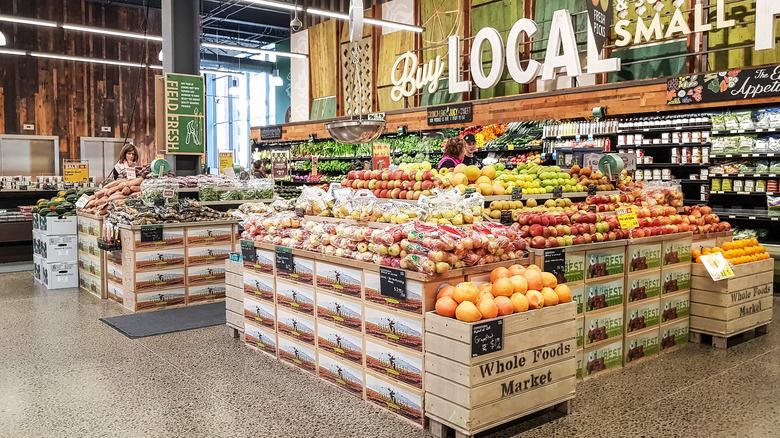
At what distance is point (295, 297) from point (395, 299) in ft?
3.75

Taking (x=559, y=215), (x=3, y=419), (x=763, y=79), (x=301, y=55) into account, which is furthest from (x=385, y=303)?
(x=301, y=55)

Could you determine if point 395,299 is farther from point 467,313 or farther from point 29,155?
point 29,155

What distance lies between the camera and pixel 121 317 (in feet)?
19.7

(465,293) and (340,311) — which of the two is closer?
(465,293)

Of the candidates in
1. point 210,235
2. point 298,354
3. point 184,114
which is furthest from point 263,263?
point 184,114

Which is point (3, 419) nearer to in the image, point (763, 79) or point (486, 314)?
point (486, 314)

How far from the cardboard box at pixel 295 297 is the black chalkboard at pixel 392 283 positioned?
0.83m

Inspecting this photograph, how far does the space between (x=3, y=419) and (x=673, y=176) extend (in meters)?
8.06

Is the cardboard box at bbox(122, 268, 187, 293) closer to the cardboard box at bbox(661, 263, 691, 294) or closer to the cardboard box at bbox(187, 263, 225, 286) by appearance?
the cardboard box at bbox(187, 263, 225, 286)

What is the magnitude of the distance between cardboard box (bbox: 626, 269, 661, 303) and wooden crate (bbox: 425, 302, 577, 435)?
1.19 meters

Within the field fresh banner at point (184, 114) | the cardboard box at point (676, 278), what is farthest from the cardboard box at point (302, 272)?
the field fresh banner at point (184, 114)

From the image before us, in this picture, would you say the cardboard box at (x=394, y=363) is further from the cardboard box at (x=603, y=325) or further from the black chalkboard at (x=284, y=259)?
the cardboard box at (x=603, y=325)

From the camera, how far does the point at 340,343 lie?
3.98m

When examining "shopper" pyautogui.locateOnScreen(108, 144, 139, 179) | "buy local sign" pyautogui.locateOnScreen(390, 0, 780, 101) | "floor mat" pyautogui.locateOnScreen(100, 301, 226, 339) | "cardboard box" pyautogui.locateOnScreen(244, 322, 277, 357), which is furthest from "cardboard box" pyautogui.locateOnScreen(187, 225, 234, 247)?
"buy local sign" pyautogui.locateOnScreen(390, 0, 780, 101)
